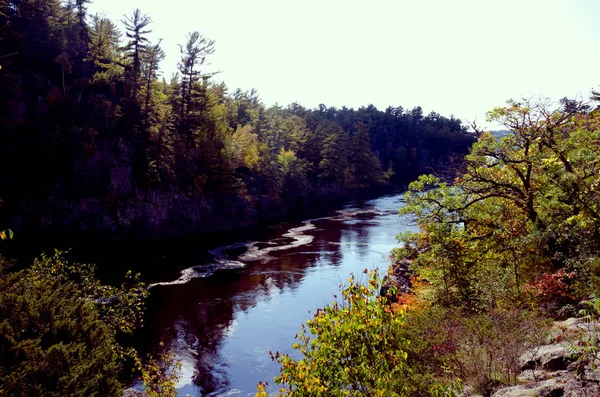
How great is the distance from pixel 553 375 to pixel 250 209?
49754 millimetres

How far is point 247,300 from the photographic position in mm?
25422

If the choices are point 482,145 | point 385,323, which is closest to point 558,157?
point 482,145

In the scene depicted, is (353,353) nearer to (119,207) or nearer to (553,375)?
(553,375)

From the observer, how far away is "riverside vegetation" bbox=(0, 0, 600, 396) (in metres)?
7.41

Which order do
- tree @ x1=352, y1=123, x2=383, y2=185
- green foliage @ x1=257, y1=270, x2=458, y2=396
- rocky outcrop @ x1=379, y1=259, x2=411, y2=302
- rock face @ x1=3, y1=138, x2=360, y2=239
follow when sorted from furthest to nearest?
tree @ x1=352, y1=123, x2=383, y2=185, rock face @ x1=3, y1=138, x2=360, y2=239, rocky outcrop @ x1=379, y1=259, x2=411, y2=302, green foliage @ x1=257, y1=270, x2=458, y2=396

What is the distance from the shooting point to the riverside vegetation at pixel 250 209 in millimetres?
7410

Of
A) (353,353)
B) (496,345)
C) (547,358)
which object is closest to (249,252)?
(496,345)

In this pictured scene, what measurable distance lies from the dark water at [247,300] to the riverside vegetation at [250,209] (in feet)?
5.99

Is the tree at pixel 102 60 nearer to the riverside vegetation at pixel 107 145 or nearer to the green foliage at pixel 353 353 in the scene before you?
the riverside vegetation at pixel 107 145

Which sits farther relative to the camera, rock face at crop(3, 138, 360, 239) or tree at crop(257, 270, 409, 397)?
rock face at crop(3, 138, 360, 239)

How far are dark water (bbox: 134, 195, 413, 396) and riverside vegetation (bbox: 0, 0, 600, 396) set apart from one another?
1826 mm

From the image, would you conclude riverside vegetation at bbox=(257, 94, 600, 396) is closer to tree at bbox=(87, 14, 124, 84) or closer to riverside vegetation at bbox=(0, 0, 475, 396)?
riverside vegetation at bbox=(0, 0, 475, 396)

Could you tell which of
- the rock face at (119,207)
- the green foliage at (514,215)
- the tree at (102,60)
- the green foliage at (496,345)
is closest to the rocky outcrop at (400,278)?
the green foliage at (514,215)

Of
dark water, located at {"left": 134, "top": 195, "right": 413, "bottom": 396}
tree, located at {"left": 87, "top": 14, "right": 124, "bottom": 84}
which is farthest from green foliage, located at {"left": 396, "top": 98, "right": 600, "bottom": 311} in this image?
tree, located at {"left": 87, "top": 14, "right": 124, "bottom": 84}
